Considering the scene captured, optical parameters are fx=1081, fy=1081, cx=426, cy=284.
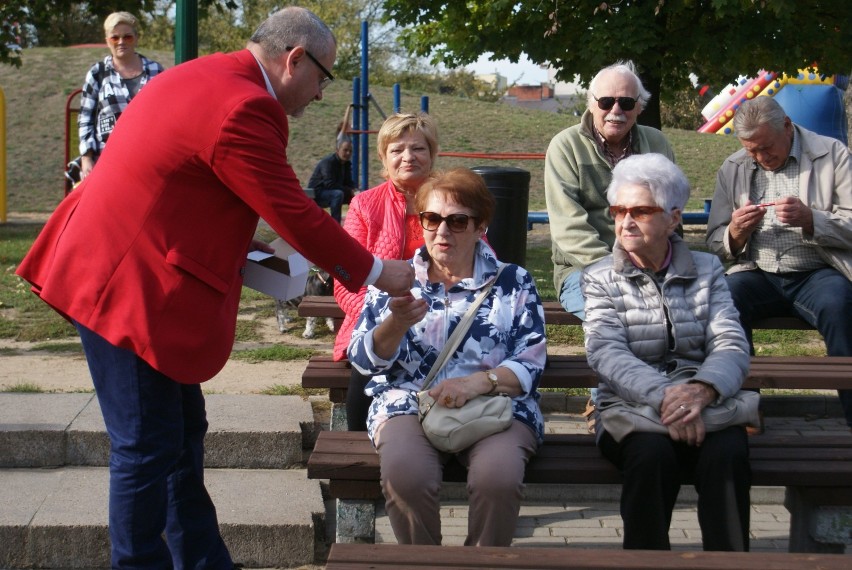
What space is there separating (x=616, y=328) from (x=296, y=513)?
1539 mm

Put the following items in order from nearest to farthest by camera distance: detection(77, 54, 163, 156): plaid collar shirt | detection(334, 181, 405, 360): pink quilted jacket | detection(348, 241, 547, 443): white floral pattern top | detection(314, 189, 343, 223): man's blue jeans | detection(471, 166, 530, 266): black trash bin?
detection(348, 241, 547, 443): white floral pattern top
detection(334, 181, 405, 360): pink quilted jacket
detection(77, 54, 163, 156): plaid collar shirt
detection(471, 166, 530, 266): black trash bin
detection(314, 189, 343, 223): man's blue jeans

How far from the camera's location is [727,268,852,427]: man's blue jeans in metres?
4.98

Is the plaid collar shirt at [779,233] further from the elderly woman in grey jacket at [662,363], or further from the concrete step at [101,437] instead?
the concrete step at [101,437]

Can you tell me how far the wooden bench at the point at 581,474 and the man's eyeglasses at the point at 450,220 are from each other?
2.61 feet

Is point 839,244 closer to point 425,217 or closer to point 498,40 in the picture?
point 425,217

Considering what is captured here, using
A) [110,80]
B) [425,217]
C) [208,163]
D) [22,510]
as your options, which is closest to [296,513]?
[22,510]

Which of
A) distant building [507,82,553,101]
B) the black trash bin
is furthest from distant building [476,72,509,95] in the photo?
the black trash bin

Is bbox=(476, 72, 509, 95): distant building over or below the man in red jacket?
over

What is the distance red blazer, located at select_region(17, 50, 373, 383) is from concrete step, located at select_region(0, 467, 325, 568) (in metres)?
1.31

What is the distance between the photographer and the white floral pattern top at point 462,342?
3.71 m

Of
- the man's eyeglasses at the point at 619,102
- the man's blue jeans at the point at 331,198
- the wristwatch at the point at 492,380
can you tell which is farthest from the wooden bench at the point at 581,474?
the man's blue jeans at the point at 331,198

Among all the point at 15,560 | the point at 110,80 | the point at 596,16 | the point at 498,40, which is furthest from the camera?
the point at 498,40

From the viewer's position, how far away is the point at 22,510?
170 inches

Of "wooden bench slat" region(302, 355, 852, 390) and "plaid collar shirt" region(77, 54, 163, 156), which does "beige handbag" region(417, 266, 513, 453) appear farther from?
"plaid collar shirt" region(77, 54, 163, 156)
